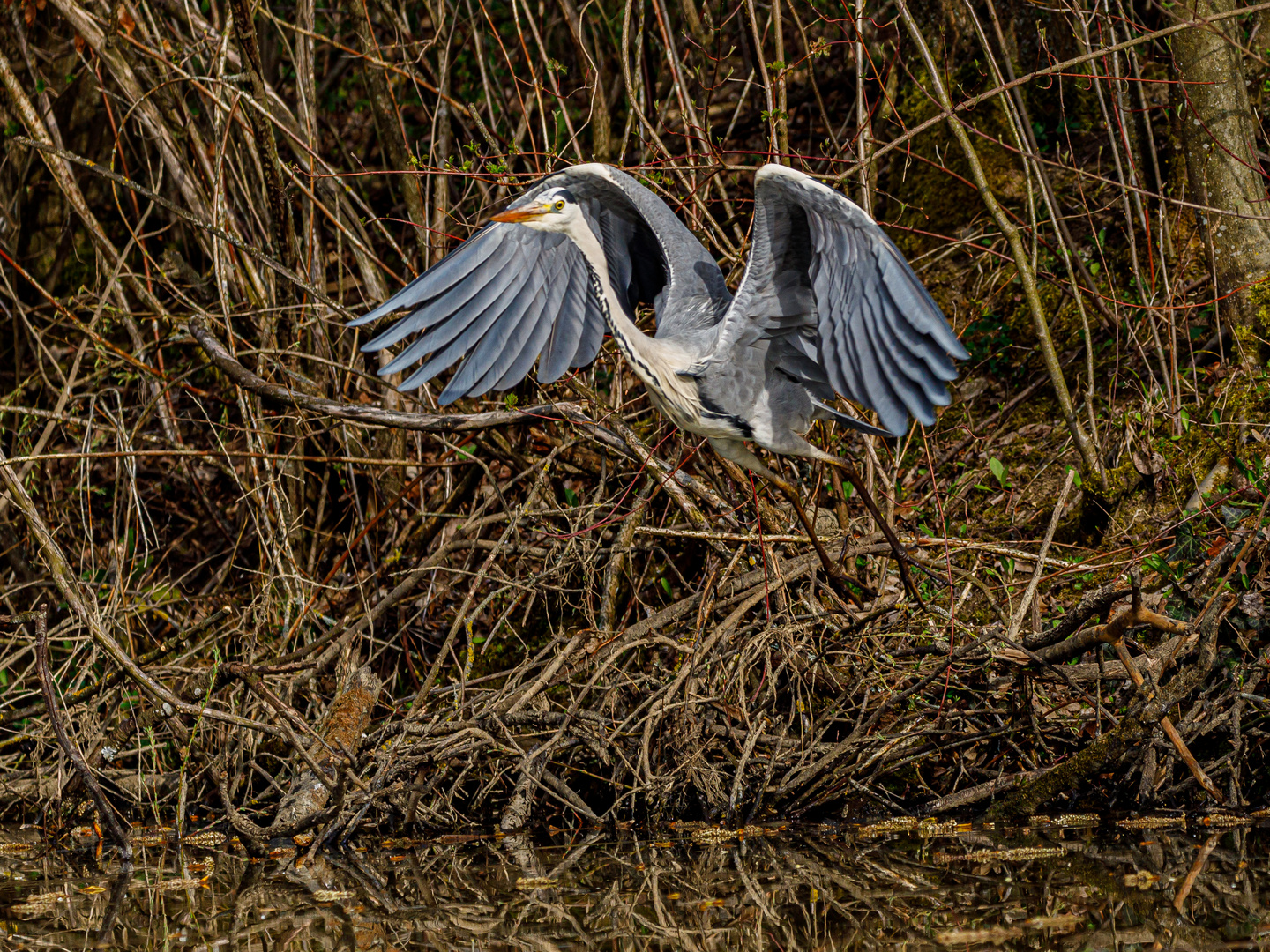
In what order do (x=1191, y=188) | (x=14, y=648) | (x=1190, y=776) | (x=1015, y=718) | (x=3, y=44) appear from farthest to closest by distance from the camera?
1. (x=3, y=44)
2. (x=14, y=648)
3. (x=1191, y=188)
4. (x=1015, y=718)
5. (x=1190, y=776)

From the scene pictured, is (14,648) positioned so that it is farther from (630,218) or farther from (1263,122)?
(1263,122)

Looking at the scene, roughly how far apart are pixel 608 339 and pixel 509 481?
78 centimetres

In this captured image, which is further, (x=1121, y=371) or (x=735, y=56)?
(x=735, y=56)

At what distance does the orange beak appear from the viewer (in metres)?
3.93

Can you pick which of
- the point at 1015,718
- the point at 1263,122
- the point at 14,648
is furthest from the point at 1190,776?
the point at 14,648

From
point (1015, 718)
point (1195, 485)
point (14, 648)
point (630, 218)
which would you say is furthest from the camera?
point (14, 648)

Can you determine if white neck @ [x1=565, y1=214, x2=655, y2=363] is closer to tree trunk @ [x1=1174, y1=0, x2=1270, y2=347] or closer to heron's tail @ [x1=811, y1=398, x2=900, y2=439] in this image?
heron's tail @ [x1=811, y1=398, x2=900, y2=439]

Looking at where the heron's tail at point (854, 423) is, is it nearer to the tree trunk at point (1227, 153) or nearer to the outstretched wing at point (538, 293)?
the outstretched wing at point (538, 293)

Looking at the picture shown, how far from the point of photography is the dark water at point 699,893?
281 cm

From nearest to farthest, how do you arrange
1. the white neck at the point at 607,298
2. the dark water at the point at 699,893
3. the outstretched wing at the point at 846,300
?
the dark water at the point at 699,893
the outstretched wing at the point at 846,300
the white neck at the point at 607,298

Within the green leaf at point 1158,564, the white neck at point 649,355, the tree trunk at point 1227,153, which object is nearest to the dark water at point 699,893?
the green leaf at point 1158,564

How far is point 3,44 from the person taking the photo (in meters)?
6.66

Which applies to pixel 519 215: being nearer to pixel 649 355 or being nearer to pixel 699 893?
pixel 649 355

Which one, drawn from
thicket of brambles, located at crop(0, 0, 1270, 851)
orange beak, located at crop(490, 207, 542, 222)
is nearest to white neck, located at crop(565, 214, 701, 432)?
orange beak, located at crop(490, 207, 542, 222)
